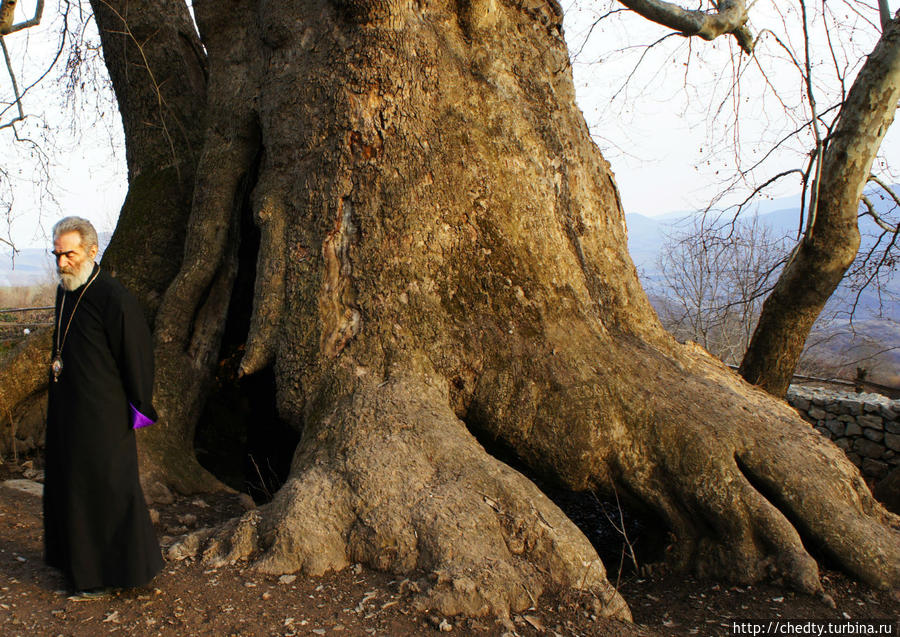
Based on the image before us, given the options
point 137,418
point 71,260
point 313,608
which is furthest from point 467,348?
point 71,260

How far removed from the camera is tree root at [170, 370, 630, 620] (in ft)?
10.9

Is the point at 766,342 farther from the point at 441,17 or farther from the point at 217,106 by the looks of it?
the point at 217,106

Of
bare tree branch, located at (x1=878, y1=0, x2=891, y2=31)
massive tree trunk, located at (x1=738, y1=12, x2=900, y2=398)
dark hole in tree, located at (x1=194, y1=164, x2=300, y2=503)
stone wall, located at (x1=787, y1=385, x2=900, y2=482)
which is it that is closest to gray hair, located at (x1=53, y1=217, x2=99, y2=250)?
dark hole in tree, located at (x1=194, y1=164, x2=300, y2=503)

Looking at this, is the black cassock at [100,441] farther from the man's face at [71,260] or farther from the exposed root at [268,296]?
the exposed root at [268,296]

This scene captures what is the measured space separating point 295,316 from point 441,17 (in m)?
Result: 2.49

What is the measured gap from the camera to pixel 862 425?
9.36m

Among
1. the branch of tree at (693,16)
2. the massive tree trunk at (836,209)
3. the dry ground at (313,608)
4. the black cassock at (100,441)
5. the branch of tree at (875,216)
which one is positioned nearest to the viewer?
the dry ground at (313,608)

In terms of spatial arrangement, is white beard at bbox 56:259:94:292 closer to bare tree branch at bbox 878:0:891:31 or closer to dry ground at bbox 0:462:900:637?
dry ground at bbox 0:462:900:637

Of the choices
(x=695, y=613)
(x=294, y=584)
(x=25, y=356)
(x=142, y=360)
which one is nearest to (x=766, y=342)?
(x=695, y=613)

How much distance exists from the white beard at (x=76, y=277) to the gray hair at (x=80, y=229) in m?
0.09

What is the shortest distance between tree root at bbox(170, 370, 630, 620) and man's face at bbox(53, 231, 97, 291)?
1.48 metres

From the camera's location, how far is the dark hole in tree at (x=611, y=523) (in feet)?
14.7

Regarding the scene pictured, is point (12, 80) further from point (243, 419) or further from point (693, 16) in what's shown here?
point (693, 16)

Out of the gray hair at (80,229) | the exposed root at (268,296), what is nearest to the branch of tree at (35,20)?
the exposed root at (268,296)
